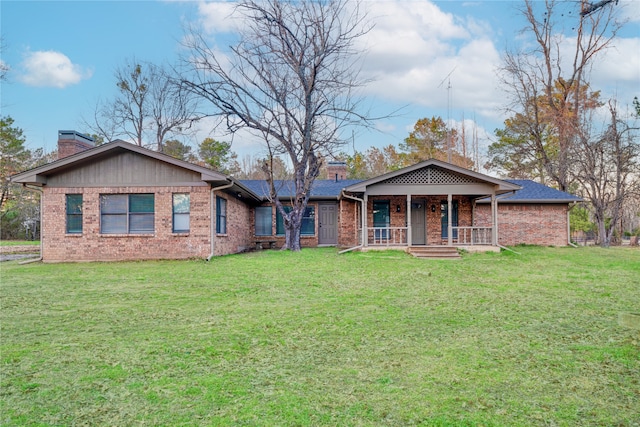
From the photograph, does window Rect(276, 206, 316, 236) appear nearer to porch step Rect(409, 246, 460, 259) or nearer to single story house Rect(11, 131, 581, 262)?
single story house Rect(11, 131, 581, 262)

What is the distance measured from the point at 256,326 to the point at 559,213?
17.2 m

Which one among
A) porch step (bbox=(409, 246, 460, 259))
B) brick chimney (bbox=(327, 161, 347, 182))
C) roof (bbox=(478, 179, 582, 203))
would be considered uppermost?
brick chimney (bbox=(327, 161, 347, 182))

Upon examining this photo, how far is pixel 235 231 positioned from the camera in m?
16.0

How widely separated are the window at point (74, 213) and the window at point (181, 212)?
315 centimetres

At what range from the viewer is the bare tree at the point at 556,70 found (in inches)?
917

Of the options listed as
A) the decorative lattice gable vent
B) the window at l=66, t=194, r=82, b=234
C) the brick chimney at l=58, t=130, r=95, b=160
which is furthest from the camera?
the brick chimney at l=58, t=130, r=95, b=160

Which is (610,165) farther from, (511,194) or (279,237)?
(279,237)

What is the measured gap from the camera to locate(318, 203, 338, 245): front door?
62.1ft

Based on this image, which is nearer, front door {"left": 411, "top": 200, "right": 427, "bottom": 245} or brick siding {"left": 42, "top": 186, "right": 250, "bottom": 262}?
brick siding {"left": 42, "top": 186, "right": 250, "bottom": 262}

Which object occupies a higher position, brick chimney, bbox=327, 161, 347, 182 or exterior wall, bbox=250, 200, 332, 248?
brick chimney, bbox=327, 161, 347, 182

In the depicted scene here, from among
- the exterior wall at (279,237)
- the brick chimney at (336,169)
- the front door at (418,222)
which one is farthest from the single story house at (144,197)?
the brick chimney at (336,169)

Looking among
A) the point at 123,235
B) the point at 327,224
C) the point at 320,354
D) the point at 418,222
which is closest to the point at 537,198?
the point at 418,222

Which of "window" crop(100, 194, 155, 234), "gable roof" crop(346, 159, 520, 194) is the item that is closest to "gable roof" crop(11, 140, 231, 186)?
"window" crop(100, 194, 155, 234)

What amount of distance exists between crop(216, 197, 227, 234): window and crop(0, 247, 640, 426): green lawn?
5.47 m
